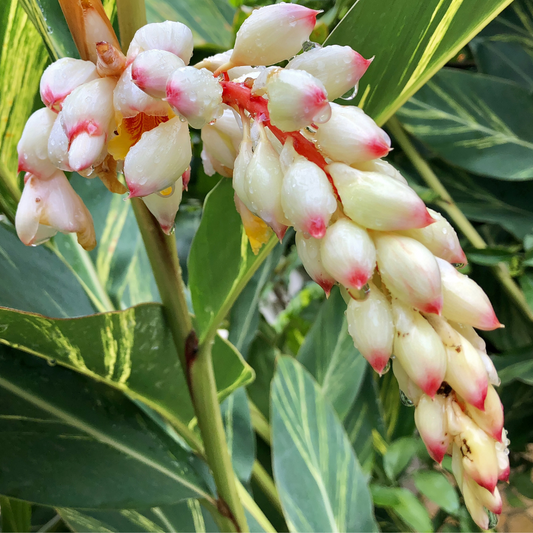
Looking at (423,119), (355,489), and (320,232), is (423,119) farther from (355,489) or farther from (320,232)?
(320,232)

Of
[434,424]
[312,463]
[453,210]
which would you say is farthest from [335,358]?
[434,424]

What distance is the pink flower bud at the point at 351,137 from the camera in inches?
7.1

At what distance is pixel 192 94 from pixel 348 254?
0.09 meters

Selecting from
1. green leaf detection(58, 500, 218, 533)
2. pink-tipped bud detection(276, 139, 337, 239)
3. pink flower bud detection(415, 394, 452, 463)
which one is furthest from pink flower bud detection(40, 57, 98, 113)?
green leaf detection(58, 500, 218, 533)

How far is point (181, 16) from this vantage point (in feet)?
2.53

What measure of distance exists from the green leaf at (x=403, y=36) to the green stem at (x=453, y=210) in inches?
21.5

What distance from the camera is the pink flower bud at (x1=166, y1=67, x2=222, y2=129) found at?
17cm

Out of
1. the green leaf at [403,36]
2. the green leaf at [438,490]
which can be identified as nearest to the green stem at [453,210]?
the green leaf at [438,490]

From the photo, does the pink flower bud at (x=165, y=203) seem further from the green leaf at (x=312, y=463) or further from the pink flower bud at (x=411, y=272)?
the green leaf at (x=312, y=463)

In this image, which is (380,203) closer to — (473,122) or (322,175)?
(322,175)

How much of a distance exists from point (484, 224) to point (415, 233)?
0.98m

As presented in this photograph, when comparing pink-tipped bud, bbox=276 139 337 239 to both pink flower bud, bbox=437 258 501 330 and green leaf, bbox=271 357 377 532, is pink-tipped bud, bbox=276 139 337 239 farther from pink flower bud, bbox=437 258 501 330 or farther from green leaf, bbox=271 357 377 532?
green leaf, bbox=271 357 377 532

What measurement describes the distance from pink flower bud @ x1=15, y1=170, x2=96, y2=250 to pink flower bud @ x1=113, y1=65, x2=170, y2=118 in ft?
0.20

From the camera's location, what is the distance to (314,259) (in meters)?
0.19
